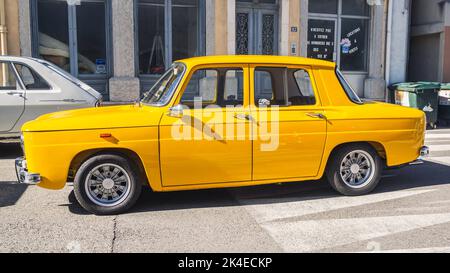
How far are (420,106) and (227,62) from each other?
8801mm

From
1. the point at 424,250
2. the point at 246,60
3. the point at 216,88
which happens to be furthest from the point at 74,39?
the point at 424,250

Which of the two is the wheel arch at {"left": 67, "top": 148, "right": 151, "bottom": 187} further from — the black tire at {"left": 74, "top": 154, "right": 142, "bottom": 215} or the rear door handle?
the rear door handle

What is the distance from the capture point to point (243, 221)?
4941 millimetres

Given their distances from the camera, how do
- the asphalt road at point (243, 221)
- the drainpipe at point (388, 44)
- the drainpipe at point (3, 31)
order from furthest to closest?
the drainpipe at point (388, 44), the drainpipe at point (3, 31), the asphalt road at point (243, 221)

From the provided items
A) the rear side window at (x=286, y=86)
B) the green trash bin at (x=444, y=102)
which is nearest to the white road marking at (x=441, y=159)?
the rear side window at (x=286, y=86)

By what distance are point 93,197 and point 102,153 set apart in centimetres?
49

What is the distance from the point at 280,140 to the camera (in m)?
5.44

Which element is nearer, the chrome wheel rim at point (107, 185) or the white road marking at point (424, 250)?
the white road marking at point (424, 250)

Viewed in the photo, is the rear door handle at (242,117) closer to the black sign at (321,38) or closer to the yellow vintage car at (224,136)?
the yellow vintage car at (224,136)

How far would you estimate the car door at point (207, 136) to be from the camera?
513 centimetres

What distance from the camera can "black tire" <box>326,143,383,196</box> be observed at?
5777 mm

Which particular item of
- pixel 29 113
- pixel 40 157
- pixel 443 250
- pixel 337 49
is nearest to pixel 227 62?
pixel 40 157

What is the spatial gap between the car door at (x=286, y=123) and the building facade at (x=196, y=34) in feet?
26.3
